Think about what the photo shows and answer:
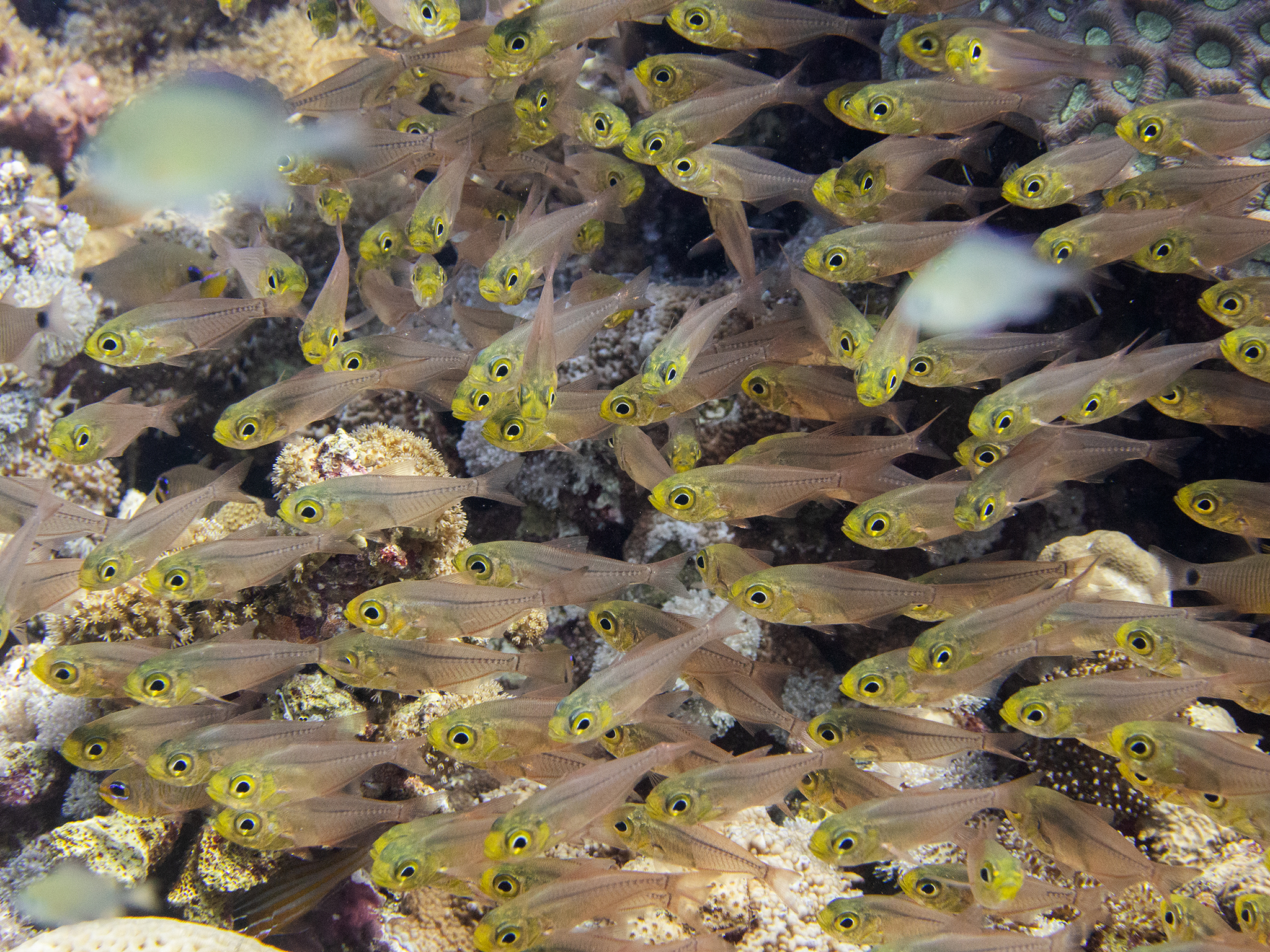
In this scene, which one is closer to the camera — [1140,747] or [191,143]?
[1140,747]

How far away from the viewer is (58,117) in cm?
637

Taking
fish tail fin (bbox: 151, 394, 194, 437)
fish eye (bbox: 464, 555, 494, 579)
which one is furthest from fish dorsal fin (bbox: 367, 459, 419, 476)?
fish tail fin (bbox: 151, 394, 194, 437)

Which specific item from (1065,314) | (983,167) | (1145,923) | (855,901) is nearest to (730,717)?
(855,901)

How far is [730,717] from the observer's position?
410 cm

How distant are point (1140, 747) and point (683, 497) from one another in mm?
1971

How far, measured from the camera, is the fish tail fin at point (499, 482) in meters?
3.26

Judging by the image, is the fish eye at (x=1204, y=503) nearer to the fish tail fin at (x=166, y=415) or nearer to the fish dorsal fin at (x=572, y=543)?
the fish dorsal fin at (x=572, y=543)

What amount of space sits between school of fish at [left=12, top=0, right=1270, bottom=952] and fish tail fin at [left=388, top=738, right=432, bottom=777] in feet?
0.10

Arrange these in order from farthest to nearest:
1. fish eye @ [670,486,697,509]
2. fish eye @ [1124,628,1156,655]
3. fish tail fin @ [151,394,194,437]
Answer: fish tail fin @ [151,394,194,437] < fish eye @ [670,486,697,509] < fish eye @ [1124,628,1156,655]

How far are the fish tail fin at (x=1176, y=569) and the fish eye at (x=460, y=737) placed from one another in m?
3.29

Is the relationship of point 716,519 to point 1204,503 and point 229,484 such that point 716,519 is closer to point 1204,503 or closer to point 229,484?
point 1204,503

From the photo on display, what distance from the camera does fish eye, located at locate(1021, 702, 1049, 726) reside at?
2748mm

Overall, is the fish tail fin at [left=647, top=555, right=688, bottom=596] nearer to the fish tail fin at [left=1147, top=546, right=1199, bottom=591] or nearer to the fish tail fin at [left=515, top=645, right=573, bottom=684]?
the fish tail fin at [left=515, top=645, right=573, bottom=684]

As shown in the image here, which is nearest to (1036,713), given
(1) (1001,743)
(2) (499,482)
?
(1) (1001,743)
